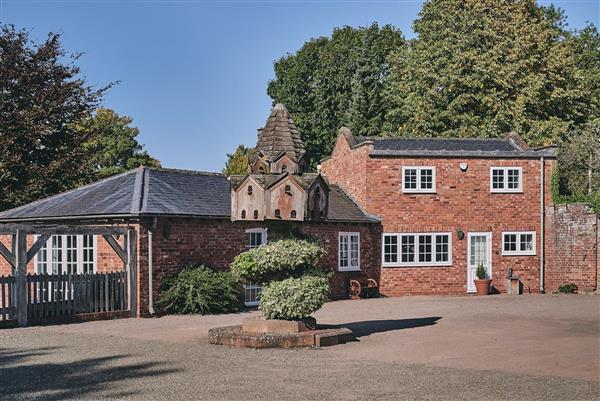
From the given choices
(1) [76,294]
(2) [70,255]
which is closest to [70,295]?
(1) [76,294]

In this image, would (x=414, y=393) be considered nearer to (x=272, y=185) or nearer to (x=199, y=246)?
(x=272, y=185)

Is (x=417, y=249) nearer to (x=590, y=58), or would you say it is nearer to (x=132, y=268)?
(x=132, y=268)

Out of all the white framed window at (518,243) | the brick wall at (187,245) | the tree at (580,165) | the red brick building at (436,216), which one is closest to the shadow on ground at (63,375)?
the brick wall at (187,245)

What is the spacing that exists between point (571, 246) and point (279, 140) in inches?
690

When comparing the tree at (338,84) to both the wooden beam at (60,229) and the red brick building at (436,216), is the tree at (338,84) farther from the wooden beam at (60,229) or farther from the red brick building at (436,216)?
the wooden beam at (60,229)

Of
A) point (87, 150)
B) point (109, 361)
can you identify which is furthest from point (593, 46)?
point (109, 361)

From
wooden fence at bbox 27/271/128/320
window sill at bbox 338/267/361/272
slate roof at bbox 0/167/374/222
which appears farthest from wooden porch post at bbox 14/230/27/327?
window sill at bbox 338/267/361/272

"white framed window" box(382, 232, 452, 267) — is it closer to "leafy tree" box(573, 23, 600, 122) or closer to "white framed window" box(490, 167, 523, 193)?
"white framed window" box(490, 167, 523, 193)

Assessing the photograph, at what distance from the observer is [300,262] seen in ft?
49.4

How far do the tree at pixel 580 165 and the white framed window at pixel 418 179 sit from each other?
9.91m

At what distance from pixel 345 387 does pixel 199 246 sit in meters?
12.3

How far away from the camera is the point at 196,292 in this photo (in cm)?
2116

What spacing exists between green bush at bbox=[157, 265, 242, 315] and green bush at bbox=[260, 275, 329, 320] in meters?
6.06

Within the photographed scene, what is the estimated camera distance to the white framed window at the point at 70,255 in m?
21.7
